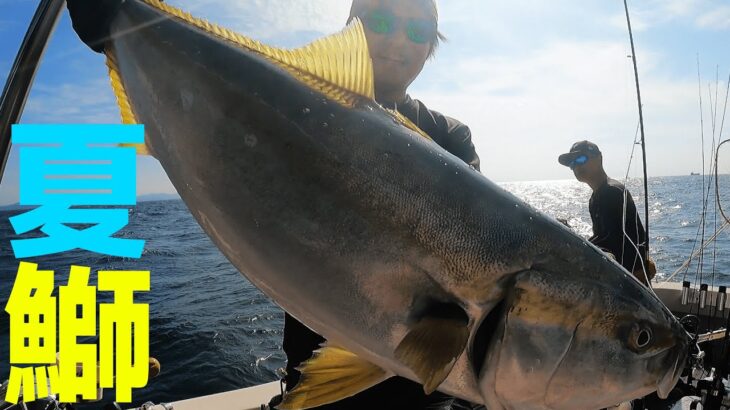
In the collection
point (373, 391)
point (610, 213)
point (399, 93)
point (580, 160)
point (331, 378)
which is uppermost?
point (399, 93)

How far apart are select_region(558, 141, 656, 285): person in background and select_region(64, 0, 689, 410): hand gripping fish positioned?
5.08m

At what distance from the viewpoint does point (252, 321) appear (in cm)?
Result: 1503

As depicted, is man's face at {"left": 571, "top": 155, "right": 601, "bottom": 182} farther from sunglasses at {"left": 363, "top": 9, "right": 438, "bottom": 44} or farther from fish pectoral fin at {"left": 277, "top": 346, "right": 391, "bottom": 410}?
fish pectoral fin at {"left": 277, "top": 346, "right": 391, "bottom": 410}

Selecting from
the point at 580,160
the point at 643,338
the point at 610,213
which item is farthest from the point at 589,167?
the point at 643,338

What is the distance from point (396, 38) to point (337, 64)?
3.43 feet

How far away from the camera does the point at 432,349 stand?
1368 mm

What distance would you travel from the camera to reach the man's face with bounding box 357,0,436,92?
2.50m

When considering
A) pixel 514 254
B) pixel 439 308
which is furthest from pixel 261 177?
pixel 514 254

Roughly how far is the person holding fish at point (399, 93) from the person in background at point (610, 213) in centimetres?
432

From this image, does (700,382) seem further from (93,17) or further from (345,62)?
(93,17)

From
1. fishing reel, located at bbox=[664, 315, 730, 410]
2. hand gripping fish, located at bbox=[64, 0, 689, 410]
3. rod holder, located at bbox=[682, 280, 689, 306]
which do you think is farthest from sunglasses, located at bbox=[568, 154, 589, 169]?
hand gripping fish, located at bbox=[64, 0, 689, 410]

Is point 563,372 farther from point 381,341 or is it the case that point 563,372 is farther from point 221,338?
point 221,338

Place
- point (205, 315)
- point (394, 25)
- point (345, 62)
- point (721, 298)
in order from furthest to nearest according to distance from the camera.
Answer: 1. point (205, 315)
2. point (721, 298)
3. point (394, 25)
4. point (345, 62)

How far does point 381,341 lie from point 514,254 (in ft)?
1.63
